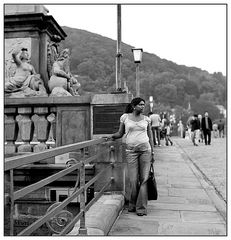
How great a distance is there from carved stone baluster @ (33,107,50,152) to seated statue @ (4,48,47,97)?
1585 millimetres

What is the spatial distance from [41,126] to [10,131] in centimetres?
59

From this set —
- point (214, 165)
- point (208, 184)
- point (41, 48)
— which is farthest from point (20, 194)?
point (214, 165)

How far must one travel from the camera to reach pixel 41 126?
6.91m

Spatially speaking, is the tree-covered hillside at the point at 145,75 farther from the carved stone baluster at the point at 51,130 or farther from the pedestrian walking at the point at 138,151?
the pedestrian walking at the point at 138,151

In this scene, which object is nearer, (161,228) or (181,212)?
(161,228)

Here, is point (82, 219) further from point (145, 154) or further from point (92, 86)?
point (92, 86)

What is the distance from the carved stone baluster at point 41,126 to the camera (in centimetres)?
681

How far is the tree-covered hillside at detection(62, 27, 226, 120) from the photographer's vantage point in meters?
17.5

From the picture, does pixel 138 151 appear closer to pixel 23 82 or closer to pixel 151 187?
pixel 151 187

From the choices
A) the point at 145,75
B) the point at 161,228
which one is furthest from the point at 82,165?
the point at 145,75

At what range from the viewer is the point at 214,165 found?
11.2m

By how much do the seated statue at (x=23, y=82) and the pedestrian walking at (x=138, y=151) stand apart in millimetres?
3836

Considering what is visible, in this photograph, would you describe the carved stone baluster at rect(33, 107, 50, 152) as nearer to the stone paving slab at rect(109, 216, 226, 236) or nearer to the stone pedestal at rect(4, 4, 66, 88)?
the stone paving slab at rect(109, 216, 226, 236)

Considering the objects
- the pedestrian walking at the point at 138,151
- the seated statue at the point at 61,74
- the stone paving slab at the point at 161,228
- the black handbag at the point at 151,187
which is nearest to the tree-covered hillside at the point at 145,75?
the seated statue at the point at 61,74
